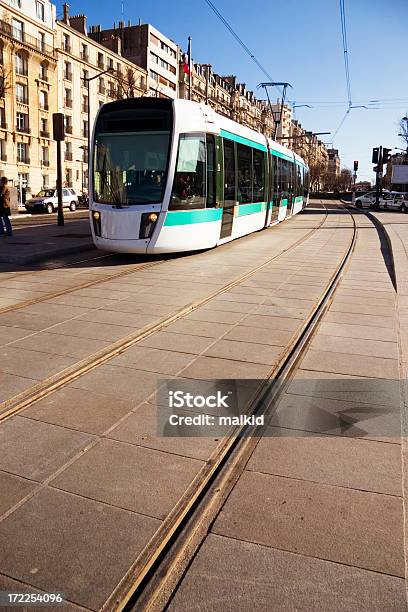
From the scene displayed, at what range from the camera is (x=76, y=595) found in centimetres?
224

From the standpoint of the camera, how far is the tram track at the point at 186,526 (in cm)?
227

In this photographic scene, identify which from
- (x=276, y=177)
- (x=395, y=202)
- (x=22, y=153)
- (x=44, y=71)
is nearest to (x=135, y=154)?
(x=276, y=177)

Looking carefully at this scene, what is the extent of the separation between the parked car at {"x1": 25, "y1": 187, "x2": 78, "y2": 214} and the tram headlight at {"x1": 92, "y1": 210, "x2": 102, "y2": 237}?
2687cm

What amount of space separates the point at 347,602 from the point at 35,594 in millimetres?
1274

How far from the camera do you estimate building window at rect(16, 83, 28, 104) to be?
1880 inches

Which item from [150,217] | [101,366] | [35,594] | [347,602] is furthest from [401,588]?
[150,217]

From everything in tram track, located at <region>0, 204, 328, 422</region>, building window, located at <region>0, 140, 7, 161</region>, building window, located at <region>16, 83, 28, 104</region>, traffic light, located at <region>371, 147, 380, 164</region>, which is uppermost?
building window, located at <region>16, 83, 28, 104</region>

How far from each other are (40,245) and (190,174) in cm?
471

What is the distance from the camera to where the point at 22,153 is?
48312 mm

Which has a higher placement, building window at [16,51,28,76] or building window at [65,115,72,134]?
building window at [16,51,28,76]

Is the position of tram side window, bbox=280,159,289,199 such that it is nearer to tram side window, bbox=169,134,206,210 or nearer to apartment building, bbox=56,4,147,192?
tram side window, bbox=169,134,206,210

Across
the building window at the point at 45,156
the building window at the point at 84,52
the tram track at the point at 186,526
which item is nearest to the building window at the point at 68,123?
the building window at the point at 45,156

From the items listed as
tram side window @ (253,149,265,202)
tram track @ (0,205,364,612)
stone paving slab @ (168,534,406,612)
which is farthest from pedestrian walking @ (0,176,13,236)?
stone paving slab @ (168,534,406,612)

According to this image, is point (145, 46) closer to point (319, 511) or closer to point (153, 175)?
point (153, 175)
